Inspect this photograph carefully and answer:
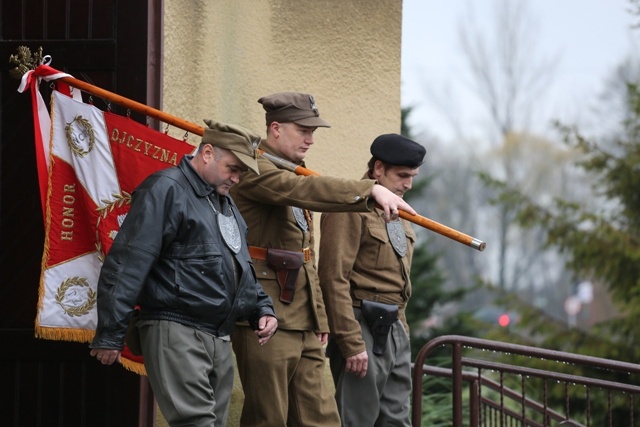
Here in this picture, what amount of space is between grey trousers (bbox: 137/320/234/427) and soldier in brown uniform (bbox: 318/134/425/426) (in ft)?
3.54

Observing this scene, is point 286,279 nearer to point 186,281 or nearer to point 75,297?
point 186,281

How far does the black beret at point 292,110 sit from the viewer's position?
585cm

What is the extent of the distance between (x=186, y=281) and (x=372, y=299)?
1.48 metres

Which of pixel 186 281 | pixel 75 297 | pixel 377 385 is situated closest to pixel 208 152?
pixel 186 281

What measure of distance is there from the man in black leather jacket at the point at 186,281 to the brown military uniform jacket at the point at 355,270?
80 cm

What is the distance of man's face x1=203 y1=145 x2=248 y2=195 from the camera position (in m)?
5.18

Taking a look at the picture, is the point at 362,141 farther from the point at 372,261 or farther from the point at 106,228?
the point at 106,228

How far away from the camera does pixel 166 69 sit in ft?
22.5

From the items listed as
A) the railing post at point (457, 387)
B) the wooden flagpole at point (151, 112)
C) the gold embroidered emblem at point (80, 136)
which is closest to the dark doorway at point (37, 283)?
the wooden flagpole at point (151, 112)

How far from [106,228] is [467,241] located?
1.89 metres

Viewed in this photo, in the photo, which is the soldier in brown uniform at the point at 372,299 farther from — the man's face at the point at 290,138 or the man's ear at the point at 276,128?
the man's ear at the point at 276,128

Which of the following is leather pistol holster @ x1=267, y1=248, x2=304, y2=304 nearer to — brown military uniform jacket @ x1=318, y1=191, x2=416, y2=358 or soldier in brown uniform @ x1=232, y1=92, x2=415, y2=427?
soldier in brown uniform @ x1=232, y1=92, x2=415, y2=427

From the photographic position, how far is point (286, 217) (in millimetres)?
5852

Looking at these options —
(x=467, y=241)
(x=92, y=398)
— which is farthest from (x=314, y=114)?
(x=92, y=398)
